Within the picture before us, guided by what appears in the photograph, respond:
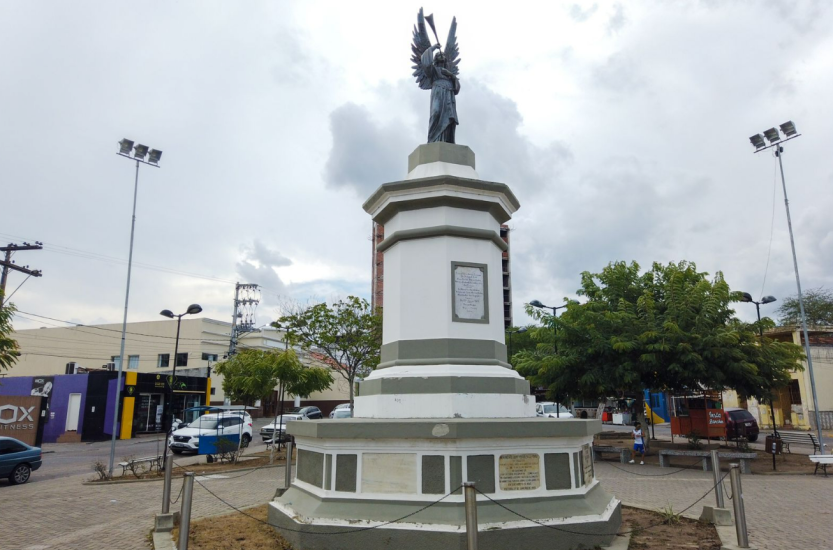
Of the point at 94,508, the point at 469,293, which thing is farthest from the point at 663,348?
the point at 94,508

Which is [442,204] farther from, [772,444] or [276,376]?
[772,444]

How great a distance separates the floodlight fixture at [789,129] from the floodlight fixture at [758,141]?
29.4 inches

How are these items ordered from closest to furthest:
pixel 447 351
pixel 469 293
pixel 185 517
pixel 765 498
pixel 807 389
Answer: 1. pixel 185 517
2. pixel 447 351
3. pixel 469 293
4. pixel 765 498
5. pixel 807 389

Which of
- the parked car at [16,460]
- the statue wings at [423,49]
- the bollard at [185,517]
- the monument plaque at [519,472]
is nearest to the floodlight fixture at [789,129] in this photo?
the statue wings at [423,49]

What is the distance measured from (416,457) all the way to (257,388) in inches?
661

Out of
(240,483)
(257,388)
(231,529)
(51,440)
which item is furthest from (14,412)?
(231,529)

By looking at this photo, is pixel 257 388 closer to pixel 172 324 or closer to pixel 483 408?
pixel 483 408

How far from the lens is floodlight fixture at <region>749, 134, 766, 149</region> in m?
23.2

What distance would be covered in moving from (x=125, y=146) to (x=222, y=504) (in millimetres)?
13446

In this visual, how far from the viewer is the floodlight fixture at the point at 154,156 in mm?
21031

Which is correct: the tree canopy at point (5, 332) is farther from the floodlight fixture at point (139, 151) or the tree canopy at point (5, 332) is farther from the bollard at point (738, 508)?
the bollard at point (738, 508)

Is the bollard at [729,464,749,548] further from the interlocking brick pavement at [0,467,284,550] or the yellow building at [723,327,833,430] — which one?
the yellow building at [723,327,833,430]

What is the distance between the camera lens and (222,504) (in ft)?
39.2

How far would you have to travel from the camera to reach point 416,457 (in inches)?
296
